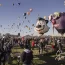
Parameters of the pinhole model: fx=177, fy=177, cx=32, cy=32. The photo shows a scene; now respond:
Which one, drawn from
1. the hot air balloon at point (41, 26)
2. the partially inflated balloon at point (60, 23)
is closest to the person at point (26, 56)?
the partially inflated balloon at point (60, 23)

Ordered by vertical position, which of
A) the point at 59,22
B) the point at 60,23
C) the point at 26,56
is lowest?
the point at 26,56

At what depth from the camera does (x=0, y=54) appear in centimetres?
968

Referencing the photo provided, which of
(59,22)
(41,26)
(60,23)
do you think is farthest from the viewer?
(41,26)

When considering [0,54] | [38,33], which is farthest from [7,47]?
[38,33]

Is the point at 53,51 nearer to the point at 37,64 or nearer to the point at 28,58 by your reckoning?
the point at 37,64

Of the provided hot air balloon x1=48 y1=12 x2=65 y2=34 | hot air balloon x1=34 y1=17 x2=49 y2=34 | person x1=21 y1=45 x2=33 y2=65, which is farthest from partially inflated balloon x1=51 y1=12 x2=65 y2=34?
person x1=21 y1=45 x2=33 y2=65

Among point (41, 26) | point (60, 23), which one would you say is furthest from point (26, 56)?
point (41, 26)

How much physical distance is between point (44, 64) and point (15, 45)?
18.0m

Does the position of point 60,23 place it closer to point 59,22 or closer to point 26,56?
point 59,22

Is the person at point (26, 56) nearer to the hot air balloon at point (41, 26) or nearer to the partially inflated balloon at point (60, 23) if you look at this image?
the partially inflated balloon at point (60, 23)

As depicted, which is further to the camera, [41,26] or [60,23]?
[41,26]

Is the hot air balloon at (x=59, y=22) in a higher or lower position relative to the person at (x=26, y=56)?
higher

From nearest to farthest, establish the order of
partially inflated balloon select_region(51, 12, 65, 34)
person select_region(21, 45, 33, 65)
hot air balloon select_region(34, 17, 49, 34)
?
person select_region(21, 45, 33, 65) < partially inflated balloon select_region(51, 12, 65, 34) < hot air balloon select_region(34, 17, 49, 34)

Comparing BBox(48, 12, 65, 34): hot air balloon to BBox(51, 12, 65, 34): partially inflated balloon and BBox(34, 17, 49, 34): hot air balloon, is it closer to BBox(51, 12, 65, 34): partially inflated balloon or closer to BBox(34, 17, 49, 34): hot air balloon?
BBox(51, 12, 65, 34): partially inflated balloon
